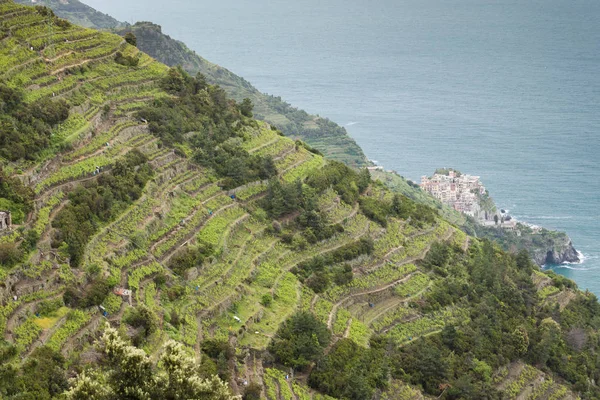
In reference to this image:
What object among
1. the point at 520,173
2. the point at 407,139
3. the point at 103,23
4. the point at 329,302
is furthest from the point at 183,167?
the point at 103,23

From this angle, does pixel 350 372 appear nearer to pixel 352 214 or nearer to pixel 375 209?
pixel 352 214

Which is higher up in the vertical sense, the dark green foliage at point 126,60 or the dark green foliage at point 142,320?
the dark green foliage at point 126,60

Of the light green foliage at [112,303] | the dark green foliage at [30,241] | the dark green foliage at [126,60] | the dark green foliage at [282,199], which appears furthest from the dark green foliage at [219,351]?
the dark green foliage at [126,60]

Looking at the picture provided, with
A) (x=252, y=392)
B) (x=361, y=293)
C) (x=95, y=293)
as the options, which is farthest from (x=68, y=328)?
(x=361, y=293)

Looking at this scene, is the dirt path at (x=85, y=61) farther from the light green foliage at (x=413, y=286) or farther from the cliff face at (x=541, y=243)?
the cliff face at (x=541, y=243)

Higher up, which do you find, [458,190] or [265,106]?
[265,106]

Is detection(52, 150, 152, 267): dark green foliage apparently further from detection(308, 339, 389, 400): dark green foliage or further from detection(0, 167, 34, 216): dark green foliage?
detection(308, 339, 389, 400): dark green foliage
